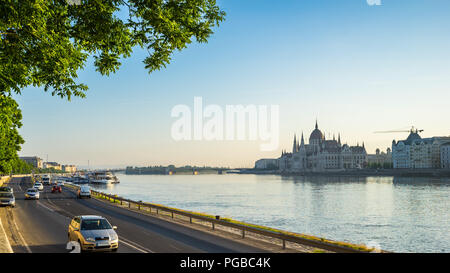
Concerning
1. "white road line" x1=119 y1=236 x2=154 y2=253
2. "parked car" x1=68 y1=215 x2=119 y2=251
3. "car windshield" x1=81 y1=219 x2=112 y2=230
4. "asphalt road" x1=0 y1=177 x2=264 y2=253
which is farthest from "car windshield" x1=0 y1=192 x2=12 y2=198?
"car windshield" x1=81 y1=219 x2=112 y2=230

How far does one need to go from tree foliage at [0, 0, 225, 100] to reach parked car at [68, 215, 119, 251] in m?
6.52

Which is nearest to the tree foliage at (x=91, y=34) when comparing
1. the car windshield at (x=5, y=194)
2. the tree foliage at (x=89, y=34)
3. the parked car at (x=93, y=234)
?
the tree foliage at (x=89, y=34)

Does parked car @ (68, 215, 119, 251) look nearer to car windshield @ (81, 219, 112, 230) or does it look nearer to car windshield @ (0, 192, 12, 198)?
car windshield @ (81, 219, 112, 230)

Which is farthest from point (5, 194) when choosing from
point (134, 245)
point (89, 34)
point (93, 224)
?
point (89, 34)

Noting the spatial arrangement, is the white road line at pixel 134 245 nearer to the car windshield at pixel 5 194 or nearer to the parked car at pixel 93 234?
the parked car at pixel 93 234

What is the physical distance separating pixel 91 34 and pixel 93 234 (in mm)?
8427

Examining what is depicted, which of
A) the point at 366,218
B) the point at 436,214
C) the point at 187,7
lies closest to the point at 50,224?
Answer: the point at 187,7

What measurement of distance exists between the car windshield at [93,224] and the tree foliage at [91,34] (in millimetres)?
6670

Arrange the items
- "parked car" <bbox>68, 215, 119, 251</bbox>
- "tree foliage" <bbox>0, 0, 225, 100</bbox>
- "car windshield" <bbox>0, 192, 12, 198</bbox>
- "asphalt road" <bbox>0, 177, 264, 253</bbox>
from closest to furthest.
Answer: "tree foliage" <bbox>0, 0, 225, 100</bbox>, "parked car" <bbox>68, 215, 119, 251</bbox>, "asphalt road" <bbox>0, 177, 264, 253</bbox>, "car windshield" <bbox>0, 192, 12, 198</bbox>

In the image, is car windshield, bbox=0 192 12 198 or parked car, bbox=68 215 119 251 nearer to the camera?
parked car, bbox=68 215 119 251

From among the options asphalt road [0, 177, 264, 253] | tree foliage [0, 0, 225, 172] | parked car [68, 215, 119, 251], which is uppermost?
tree foliage [0, 0, 225, 172]

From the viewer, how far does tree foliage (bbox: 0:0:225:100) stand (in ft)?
34.2

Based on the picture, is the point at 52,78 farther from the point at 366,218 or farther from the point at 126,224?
the point at 366,218

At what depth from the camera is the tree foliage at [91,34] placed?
10.4 metres
